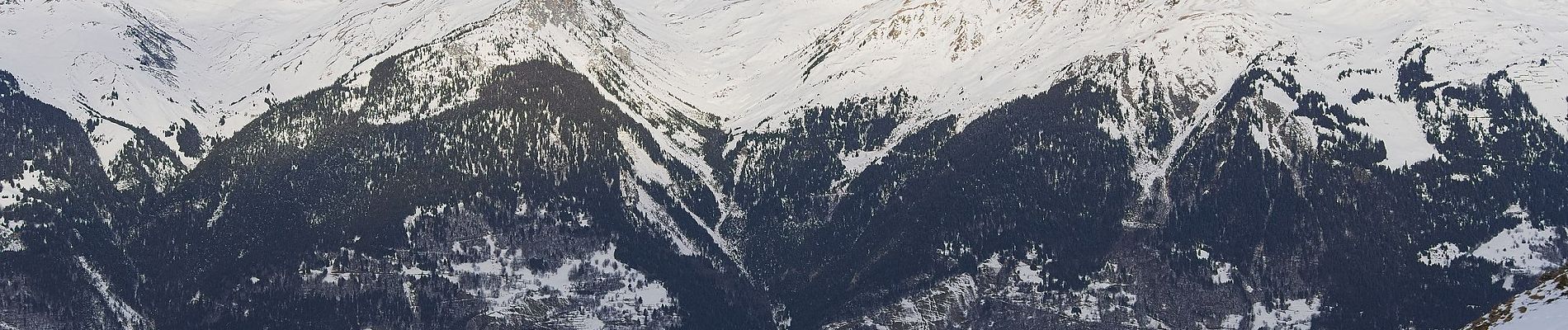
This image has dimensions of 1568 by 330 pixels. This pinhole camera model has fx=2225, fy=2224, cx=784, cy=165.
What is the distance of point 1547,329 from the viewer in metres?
53.4

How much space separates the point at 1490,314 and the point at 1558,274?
1.96 meters

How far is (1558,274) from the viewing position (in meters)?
56.6

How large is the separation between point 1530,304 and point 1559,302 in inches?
39.6

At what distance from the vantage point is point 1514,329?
179 feet

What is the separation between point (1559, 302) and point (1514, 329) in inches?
54.9

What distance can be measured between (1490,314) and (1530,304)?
1598 millimetres

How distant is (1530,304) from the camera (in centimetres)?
5572

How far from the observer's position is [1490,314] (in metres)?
57.2

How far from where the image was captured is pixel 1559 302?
180 feet

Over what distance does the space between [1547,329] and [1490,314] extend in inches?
150

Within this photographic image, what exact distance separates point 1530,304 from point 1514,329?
1519 mm

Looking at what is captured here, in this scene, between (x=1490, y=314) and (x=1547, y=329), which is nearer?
(x=1547, y=329)
